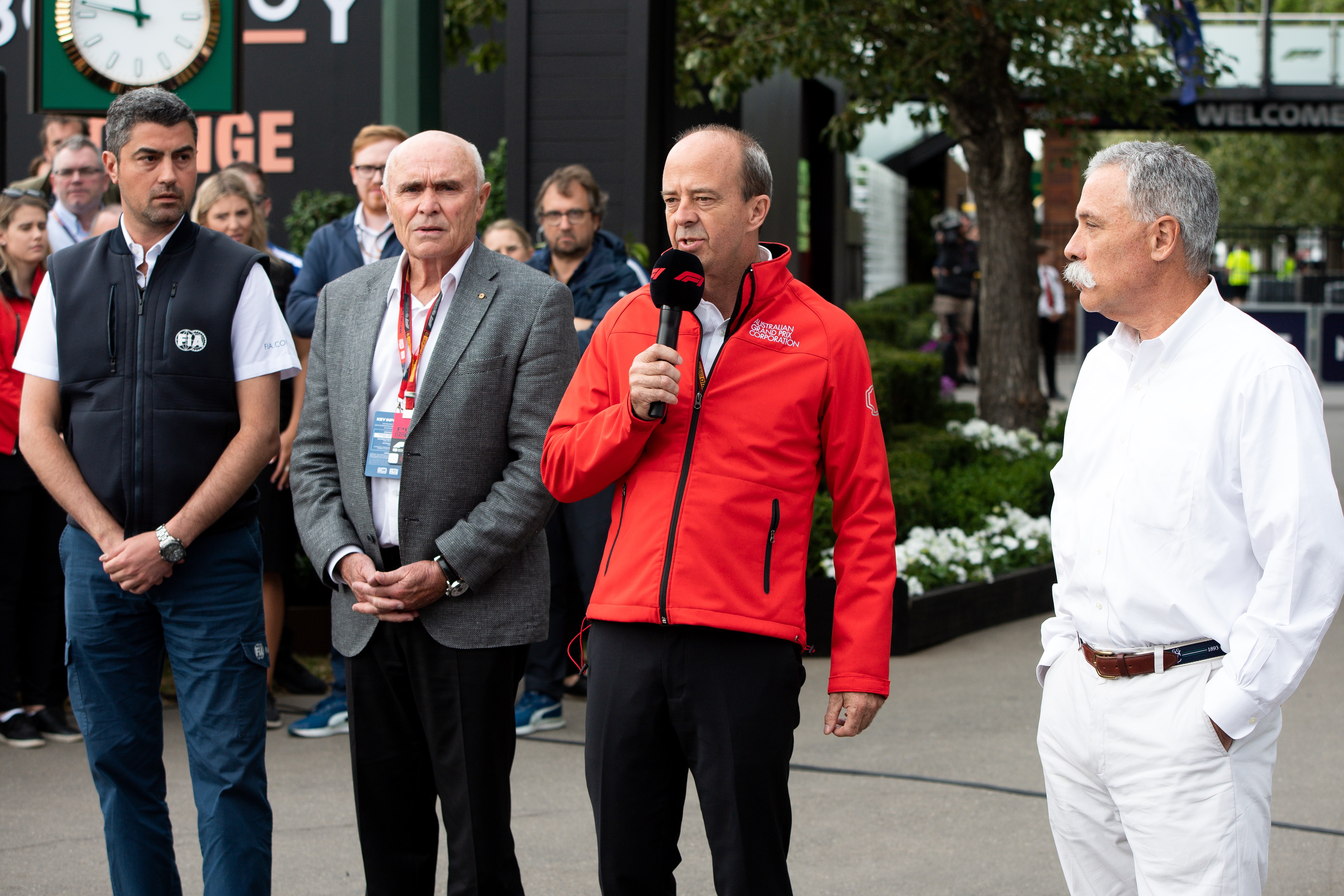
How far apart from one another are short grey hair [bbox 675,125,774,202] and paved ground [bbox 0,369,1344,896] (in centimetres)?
238

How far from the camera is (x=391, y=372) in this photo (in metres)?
3.62

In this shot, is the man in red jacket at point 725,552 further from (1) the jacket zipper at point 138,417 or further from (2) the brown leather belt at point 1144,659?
(1) the jacket zipper at point 138,417

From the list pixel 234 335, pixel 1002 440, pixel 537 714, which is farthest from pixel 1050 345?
pixel 234 335

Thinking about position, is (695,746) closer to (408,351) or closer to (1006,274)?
(408,351)

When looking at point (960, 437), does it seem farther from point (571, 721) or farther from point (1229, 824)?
point (1229, 824)

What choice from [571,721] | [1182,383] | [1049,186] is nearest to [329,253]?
[571,721]

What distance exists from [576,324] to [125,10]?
2.31 m

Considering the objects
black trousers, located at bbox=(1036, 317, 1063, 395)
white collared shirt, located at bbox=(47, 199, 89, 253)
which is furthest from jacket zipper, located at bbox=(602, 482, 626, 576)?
black trousers, located at bbox=(1036, 317, 1063, 395)

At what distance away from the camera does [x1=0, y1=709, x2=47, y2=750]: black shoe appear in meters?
5.85

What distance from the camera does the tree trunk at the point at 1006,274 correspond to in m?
A: 12.3

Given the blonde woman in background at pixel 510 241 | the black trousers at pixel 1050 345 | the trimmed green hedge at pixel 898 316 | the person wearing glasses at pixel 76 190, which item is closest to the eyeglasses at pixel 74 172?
the person wearing glasses at pixel 76 190

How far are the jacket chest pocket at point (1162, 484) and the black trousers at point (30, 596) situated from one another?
464 cm

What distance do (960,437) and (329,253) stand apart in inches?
235

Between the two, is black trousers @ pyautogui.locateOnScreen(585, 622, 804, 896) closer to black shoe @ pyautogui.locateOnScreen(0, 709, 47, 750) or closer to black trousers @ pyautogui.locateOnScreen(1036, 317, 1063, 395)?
black shoe @ pyautogui.locateOnScreen(0, 709, 47, 750)
